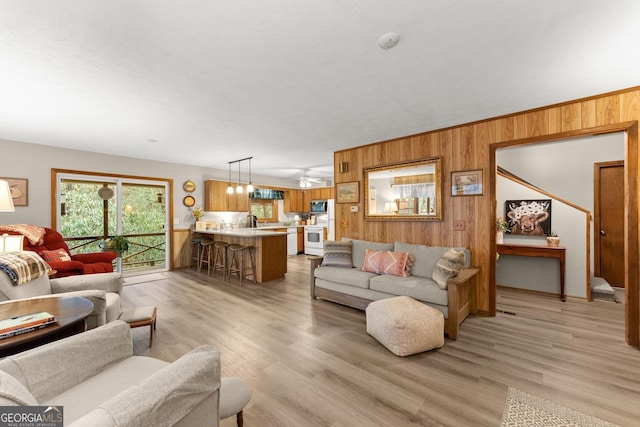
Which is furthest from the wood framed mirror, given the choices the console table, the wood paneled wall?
the console table

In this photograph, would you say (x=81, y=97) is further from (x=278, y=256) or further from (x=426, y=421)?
(x=426, y=421)

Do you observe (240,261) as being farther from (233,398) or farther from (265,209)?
(233,398)

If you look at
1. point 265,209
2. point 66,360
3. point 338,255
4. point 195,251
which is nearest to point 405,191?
point 338,255

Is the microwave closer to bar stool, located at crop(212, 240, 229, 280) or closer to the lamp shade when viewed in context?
bar stool, located at crop(212, 240, 229, 280)

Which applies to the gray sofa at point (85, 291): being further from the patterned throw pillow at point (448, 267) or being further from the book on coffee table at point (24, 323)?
the patterned throw pillow at point (448, 267)

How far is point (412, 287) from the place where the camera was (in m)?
3.12

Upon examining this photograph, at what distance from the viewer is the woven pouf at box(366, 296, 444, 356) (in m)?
2.46

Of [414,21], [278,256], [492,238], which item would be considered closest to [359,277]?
[492,238]

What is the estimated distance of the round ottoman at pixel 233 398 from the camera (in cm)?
137

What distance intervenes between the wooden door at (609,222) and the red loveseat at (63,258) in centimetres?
819

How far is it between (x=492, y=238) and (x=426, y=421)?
254 centimetres

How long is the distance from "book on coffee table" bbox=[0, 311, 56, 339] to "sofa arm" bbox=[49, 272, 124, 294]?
1259mm

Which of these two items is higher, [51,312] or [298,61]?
[298,61]

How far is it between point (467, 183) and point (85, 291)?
4310 millimetres
